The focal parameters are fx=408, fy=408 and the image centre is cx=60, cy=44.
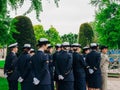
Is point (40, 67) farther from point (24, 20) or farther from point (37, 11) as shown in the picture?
point (24, 20)

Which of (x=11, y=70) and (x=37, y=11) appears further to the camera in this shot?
(x=37, y=11)

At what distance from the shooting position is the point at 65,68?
12.6 metres

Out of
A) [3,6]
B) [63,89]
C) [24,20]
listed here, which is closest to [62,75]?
[63,89]

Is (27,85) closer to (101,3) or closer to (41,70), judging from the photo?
(41,70)

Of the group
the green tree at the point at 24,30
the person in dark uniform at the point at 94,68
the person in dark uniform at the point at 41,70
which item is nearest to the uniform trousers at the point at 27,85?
the person in dark uniform at the point at 41,70

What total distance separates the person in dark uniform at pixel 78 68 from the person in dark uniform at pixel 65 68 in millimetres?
930

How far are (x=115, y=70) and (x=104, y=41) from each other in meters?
15.3

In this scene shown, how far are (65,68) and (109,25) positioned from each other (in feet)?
111

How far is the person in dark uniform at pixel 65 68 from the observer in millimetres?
12547

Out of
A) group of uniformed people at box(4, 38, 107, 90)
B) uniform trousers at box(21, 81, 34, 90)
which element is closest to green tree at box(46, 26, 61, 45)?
group of uniformed people at box(4, 38, 107, 90)

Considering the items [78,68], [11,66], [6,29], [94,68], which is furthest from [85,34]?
[11,66]

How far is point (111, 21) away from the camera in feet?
151

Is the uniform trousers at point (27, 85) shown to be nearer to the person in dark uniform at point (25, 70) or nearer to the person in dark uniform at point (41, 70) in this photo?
the person in dark uniform at point (25, 70)

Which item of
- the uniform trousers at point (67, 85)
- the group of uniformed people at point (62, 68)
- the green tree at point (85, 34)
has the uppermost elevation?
the green tree at point (85, 34)
